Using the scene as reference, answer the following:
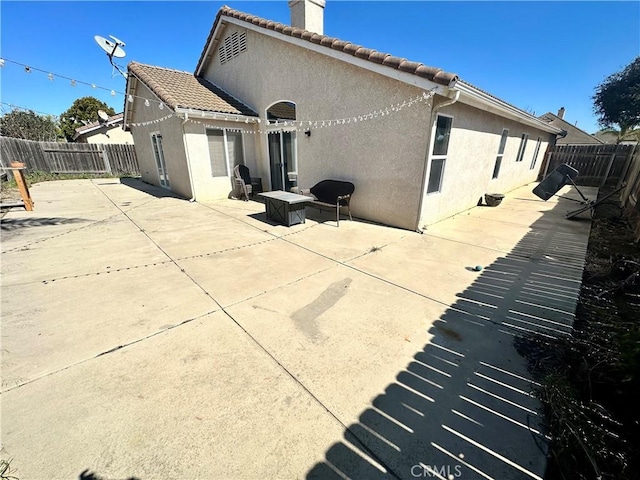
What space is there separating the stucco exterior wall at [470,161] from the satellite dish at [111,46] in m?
11.3

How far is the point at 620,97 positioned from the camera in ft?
57.2

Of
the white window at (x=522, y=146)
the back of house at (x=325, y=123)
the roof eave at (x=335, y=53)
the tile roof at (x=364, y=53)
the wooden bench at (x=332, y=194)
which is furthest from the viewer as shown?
the white window at (x=522, y=146)

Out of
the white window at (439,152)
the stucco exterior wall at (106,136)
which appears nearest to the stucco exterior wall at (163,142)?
the white window at (439,152)

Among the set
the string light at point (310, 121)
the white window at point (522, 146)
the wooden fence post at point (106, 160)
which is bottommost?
the wooden fence post at point (106, 160)

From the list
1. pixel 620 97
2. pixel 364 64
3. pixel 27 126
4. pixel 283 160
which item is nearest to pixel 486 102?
pixel 364 64

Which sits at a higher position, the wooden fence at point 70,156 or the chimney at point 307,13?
the chimney at point 307,13

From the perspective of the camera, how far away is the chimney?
7609 millimetres

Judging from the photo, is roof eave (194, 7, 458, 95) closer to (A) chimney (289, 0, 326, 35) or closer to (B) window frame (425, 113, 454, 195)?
(B) window frame (425, 113, 454, 195)

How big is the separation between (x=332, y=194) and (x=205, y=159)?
15.7ft

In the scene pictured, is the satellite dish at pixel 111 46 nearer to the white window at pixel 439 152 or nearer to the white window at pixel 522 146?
the white window at pixel 439 152

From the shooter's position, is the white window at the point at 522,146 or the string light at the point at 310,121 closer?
the string light at the point at 310,121

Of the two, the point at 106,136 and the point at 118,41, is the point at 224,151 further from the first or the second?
the point at 106,136

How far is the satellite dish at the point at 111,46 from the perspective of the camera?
9.02m

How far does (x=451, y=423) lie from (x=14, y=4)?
12.0 m
